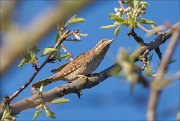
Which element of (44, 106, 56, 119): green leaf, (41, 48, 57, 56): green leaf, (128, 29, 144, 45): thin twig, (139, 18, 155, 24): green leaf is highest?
(139, 18, 155, 24): green leaf

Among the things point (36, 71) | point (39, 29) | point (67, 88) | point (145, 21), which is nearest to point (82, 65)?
point (145, 21)

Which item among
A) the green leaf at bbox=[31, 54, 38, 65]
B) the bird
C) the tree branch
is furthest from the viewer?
the bird

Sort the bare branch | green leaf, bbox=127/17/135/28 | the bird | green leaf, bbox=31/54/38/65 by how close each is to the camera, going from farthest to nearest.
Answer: the bird → green leaf, bbox=127/17/135/28 → green leaf, bbox=31/54/38/65 → the bare branch

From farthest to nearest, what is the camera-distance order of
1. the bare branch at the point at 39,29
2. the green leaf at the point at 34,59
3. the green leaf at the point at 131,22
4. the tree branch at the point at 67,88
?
the green leaf at the point at 131,22, the green leaf at the point at 34,59, the tree branch at the point at 67,88, the bare branch at the point at 39,29

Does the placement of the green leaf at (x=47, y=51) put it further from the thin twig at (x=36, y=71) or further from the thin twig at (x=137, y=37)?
the thin twig at (x=137, y=37)

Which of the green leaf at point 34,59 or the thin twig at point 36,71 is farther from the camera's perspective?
the green leaf at point 34,59

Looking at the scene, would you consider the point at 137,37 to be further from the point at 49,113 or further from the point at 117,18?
the point at 49,113

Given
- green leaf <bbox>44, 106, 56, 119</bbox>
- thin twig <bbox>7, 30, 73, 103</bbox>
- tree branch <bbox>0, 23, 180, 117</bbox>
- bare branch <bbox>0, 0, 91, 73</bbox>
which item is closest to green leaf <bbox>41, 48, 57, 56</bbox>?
thin twig <bbox>7, 30, 73, 103</bbox>

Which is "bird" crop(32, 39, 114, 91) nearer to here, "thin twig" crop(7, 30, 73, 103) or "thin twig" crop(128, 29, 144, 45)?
"thin twig" crop(7, 30, 73, 103)

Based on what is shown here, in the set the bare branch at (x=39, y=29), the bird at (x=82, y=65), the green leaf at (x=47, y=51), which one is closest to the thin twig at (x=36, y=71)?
the green leaf at (x=47, y=51)
